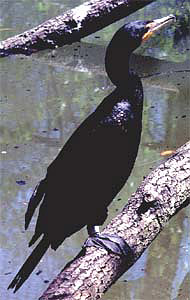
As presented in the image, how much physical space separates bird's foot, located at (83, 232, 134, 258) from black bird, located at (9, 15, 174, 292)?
0.02m

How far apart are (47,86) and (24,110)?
1.57 ft

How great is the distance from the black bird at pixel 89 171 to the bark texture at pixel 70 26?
291 cm

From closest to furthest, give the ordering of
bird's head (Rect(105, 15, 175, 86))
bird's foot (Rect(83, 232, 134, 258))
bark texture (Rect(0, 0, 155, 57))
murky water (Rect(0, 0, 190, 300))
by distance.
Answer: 1. bird's foot (Rect(83, 232, 134, 258))
2. bird's head (Rect(105, 15, 175, 86))
3. murky water (Rect(0, 0, 190, 300))
4. bark texture (Rect(0, 0, 155, 57))

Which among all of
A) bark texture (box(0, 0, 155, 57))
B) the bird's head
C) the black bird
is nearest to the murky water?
bark texture (box(0, 0, 155, 57))

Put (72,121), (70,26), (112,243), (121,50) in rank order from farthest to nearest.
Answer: (70,26)
(72,121)
(121,50)
(112,243)

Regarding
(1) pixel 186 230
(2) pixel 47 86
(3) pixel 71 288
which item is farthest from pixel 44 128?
(3) pixel 71 288

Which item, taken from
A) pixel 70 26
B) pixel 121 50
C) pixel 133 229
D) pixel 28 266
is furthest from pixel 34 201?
pixel 70 26

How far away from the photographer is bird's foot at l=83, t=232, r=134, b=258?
8.12ft

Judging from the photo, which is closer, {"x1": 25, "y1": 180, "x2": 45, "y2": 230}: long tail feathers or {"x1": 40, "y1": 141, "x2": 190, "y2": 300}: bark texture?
{"x1": 40, "y1": 141, "x2": 190, "y2": 300}: bark texture

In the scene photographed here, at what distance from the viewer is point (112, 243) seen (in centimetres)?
250

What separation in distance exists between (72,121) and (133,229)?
6.36ft

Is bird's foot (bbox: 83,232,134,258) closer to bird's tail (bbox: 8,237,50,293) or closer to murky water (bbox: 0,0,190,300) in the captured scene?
bird's tail (bbox: 8,237,50,293)

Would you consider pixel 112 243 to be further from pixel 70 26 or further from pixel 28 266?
pixel 70 26

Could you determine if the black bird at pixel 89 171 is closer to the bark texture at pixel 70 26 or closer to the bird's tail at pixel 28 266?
the bird's tail at pixel 28 266
